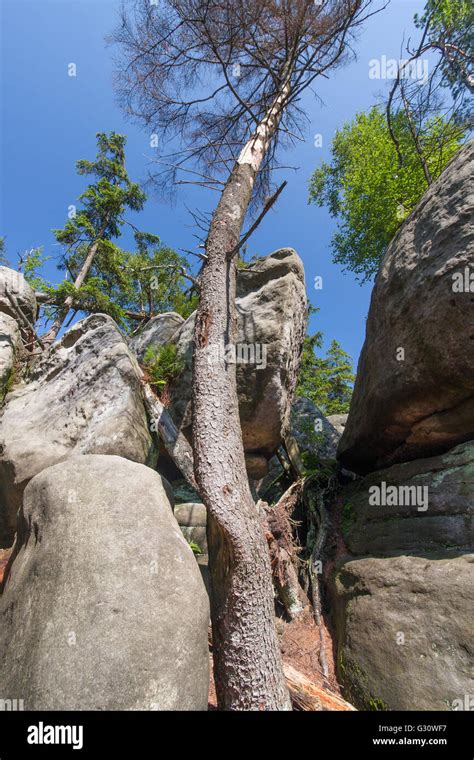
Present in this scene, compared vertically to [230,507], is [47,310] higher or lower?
higher

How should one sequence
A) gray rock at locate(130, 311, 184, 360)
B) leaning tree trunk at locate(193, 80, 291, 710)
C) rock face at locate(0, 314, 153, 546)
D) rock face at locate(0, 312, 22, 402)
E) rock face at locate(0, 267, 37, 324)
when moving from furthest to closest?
rock face at locate(0, 267, 37, 324)
gray rock at locate(130, 311, 184, 360)
rock face at locate(0, 312, 22, 402)
rock face at locate(0, 314, 153, 546)
leaning tree trunk at locate(193, 80, 291, 710)

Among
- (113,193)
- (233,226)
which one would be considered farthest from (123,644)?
(113,193)

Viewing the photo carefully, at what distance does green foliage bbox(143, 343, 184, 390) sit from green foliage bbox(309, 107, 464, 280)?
31.3 ft

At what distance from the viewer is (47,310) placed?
11.6 meters

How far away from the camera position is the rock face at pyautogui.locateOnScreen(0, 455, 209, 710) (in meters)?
2.87

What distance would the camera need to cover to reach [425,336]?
534cm

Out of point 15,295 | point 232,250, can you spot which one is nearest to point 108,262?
point 15,295

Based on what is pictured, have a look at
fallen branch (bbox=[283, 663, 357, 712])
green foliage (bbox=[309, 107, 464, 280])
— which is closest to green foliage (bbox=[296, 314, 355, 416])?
green foliage (bbox=[309, 107, 464, 280])

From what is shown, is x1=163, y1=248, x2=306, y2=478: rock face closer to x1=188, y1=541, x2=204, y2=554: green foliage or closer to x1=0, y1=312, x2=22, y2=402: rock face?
x1=188, y1=541, x2=204, y2=554: green foliage

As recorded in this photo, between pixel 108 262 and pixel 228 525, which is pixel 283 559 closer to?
pixel 228 525
